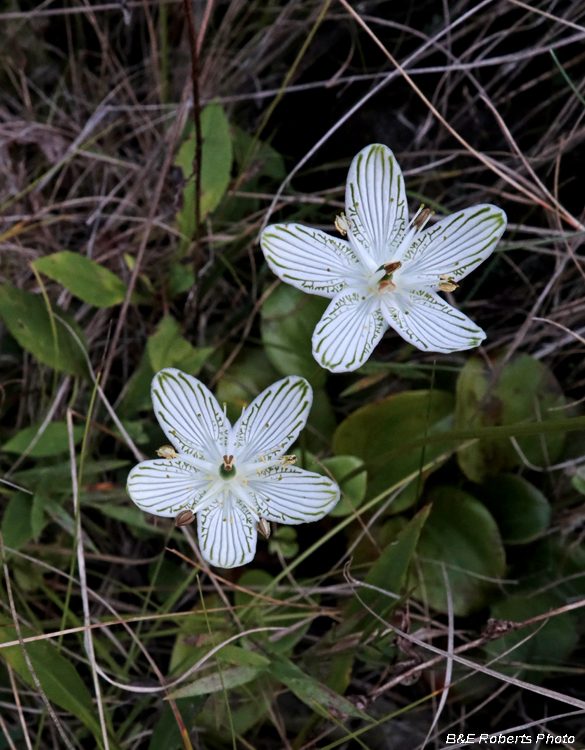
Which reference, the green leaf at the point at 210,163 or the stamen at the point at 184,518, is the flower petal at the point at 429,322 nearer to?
the stamen at the point at 184,518

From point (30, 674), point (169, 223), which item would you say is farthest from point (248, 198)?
point (30, 674)

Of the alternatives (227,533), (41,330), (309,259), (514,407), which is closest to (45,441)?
(41,330)

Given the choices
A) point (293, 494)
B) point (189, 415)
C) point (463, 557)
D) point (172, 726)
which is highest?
point (189, 415)

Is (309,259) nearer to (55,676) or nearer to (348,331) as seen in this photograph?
(348,331)

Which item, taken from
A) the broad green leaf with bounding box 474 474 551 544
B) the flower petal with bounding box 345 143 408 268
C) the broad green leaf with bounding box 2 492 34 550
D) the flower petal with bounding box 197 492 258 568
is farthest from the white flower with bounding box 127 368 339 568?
the broad green leaf with bounding box 474 474 551 544

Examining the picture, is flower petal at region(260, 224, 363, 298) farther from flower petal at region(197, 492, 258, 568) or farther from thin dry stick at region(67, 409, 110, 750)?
thin dry stick at region(67, 409, 110, 750)

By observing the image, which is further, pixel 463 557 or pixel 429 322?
pixel 463 557
